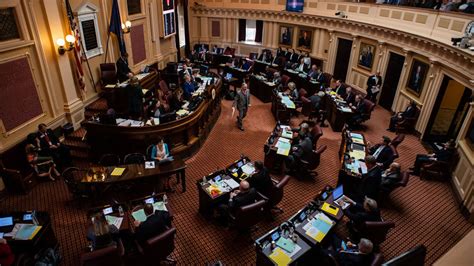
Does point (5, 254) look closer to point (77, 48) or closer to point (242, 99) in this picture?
point (77, 48)

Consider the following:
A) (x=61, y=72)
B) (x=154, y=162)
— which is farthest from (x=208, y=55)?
(x=154, y=162)

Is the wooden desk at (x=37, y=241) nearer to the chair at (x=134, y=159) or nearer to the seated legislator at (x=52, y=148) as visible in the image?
the chair at (x=134, y=159)

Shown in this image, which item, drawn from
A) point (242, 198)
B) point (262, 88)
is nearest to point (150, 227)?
point (242, 198)

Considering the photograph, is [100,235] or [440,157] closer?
[100,235]

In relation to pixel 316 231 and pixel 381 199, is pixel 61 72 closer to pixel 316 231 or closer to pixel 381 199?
pixel 316 231

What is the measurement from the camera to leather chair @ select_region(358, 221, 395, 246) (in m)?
5.50

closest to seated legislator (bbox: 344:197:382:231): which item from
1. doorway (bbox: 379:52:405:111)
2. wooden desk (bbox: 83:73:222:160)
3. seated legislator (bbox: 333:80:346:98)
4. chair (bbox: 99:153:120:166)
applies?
wooden desk (bbox: 83:73:222:160)

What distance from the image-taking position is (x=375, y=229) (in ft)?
18.2

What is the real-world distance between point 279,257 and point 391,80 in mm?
11177

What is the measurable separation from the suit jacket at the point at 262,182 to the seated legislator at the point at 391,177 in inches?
110

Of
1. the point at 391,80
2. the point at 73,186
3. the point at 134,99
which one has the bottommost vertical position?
the point at 73,186

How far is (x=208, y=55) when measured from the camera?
18.1m

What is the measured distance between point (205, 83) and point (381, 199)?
315 inches

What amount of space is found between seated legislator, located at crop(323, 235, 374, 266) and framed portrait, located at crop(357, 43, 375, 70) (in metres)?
11.2
